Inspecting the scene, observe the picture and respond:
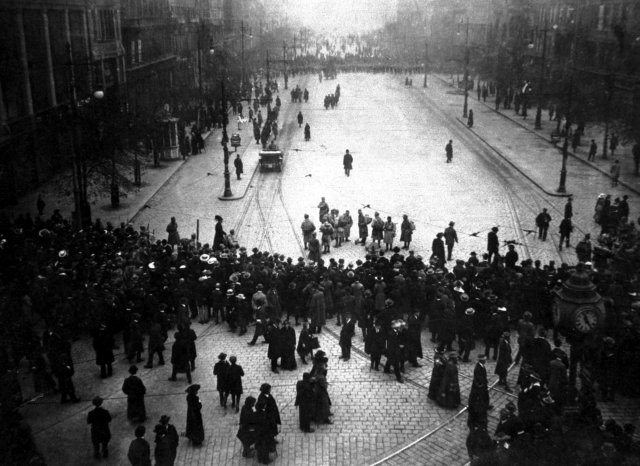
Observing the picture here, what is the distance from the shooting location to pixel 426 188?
109ft

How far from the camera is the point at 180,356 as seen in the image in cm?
1488

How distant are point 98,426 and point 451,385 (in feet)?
22.0

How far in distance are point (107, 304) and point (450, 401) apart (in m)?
8.14

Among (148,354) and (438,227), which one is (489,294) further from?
(438,227)

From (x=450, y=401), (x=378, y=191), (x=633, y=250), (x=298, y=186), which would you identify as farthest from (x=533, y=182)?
(x=450, y=401)

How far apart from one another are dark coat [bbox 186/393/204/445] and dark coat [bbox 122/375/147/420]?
3.75 feet

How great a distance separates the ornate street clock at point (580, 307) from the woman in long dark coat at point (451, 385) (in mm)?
2422

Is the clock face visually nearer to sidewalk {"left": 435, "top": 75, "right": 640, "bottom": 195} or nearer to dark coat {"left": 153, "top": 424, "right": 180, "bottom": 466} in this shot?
dark coat {"left": 153, "top": 424, "right": 180, "bottom": 466}

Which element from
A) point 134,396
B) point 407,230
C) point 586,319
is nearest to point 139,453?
point 134,396

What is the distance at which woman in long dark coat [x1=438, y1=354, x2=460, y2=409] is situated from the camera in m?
13.7

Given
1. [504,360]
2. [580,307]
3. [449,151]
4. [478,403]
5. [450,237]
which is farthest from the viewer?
[449,151]

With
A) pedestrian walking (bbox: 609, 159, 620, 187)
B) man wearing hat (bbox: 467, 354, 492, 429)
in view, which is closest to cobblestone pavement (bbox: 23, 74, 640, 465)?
man wearing hat (bbox: 467, 354, 492, 429)

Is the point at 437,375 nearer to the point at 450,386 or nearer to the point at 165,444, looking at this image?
the point at 450,386

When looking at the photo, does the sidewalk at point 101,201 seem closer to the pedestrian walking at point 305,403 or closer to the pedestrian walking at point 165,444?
the pedestrian walking at point 305,403
